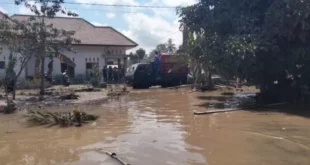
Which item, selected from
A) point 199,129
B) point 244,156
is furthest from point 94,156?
point 199,129

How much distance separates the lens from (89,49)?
3331cm

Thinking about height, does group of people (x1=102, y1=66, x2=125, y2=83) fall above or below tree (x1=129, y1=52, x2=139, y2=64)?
below

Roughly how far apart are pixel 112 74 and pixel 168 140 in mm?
24680

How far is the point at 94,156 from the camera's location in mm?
7027

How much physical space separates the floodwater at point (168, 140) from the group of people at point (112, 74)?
19.6 metres

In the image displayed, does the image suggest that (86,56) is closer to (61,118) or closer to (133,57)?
(133,57)

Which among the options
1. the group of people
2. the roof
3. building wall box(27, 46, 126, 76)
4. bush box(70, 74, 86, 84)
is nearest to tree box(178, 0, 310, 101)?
the group of people

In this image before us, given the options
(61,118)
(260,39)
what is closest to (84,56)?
(260,39)

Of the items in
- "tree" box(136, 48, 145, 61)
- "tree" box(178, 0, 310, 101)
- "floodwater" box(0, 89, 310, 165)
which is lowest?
"floodwater" box(0, 89, 310, 165)

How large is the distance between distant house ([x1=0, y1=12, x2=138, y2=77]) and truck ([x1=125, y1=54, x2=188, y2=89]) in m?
7.11

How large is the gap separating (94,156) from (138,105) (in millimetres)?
8687

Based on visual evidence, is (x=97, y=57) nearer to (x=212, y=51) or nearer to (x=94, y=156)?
(x=212, y=51)

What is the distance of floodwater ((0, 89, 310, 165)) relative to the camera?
6781 mm

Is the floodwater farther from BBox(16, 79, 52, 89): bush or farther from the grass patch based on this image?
BBox(16, 79, 52, 89): bush
